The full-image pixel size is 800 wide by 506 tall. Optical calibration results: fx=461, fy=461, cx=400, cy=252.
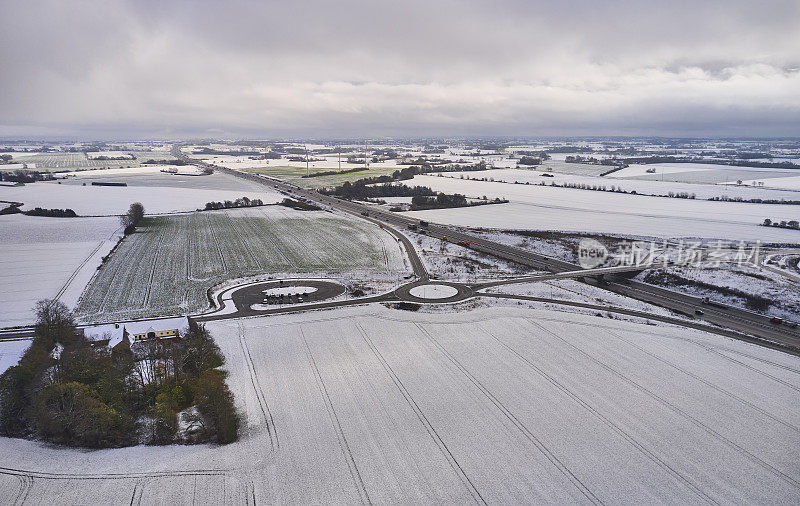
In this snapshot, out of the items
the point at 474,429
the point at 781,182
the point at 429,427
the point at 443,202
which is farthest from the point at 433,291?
the point at 781,182

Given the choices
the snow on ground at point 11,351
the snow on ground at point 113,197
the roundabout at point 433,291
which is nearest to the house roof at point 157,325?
the snow on ground at point 11,351

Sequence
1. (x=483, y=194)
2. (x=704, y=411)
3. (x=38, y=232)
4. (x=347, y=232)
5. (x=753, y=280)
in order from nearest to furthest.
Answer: (x=704, y=411) → (x=753, y=280) → (x=38, y=232) → (x=347, y=232) → (x=483, y=194)

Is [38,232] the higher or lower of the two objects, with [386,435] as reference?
higher

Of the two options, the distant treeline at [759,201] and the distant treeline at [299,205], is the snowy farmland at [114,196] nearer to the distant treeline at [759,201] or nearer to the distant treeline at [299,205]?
the distant treeline at [299,205]

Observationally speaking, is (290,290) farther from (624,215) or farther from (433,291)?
(624,215)

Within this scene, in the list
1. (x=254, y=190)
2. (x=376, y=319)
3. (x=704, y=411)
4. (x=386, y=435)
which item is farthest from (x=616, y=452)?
(x=254, y=190)

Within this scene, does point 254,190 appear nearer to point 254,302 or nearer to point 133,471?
point 254,302

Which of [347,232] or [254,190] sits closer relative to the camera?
[347,232]

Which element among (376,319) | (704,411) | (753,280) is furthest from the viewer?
(753,280)

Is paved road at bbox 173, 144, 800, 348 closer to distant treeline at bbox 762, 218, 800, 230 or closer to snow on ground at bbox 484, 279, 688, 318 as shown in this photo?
snow on ground at bbox 484, 279, 688, 318
